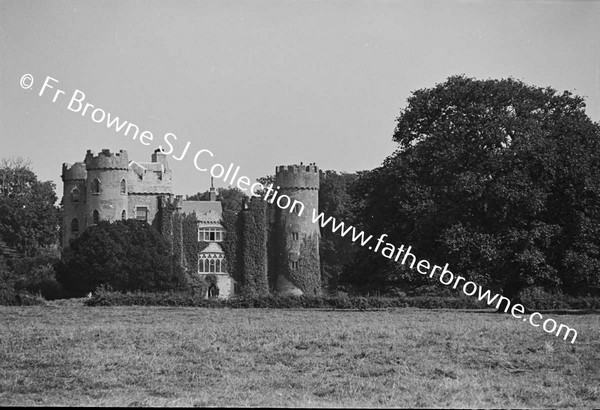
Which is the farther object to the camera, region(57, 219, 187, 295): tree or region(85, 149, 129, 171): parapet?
region(85, 149, 129, 171): parapet

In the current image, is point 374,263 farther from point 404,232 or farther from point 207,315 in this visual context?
point 207,315

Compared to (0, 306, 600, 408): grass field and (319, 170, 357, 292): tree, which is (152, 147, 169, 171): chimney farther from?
(0, 306, 600, 408): grass field

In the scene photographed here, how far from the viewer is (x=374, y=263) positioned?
40875mm

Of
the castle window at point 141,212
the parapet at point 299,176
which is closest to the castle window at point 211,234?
the castle window at point 141,212

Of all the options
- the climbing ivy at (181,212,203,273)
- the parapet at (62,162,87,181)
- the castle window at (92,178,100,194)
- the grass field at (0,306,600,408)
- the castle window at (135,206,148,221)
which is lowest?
the grass field at (0,306,600,408)

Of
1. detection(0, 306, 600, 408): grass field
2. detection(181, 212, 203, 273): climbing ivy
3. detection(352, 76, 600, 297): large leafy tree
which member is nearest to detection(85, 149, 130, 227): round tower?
detection(181, 212, 203, 273): climbing ivy

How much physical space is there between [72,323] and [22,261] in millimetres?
52668

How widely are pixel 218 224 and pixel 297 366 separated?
56.1 meters

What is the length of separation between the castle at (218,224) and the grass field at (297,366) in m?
45.1

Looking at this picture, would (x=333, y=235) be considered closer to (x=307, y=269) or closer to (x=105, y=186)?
(x=307, y=269)

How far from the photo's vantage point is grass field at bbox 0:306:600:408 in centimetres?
1534

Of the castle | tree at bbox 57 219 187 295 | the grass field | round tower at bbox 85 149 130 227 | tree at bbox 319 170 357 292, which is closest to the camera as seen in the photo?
the grass field

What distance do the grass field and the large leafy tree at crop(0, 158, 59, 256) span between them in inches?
2241

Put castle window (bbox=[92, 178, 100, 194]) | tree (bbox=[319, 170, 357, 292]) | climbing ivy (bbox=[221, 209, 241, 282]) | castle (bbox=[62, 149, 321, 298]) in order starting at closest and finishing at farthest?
1. castle window (bbox=[92, 178, 100, 194])
2. castle (bbox=[62, 149, 321, 298])
3. climbing ivy (bbox=[221, 209, 241, 282])
4. tree (bbox=[319, 170, 357, 292])
